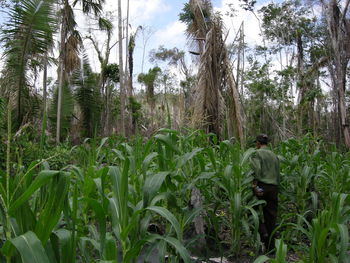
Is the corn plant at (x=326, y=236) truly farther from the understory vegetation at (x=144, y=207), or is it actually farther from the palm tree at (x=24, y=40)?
the palm tree at (x=24, y=40)

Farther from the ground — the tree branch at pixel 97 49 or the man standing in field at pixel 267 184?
the tree branch at pixel 97 49

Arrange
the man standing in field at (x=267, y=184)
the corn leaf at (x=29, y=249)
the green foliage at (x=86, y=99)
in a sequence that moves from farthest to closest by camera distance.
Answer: the green foliage at (x=86, y=99)
the man standing in field at (x=267, y=184)
the corn leaf at (x=29, y=249)

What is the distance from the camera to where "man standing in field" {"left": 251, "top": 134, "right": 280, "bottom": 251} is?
153 inches

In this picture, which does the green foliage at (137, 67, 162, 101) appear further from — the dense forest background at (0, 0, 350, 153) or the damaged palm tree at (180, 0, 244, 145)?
the damaged palm tree at (180, 0, 244, 145)

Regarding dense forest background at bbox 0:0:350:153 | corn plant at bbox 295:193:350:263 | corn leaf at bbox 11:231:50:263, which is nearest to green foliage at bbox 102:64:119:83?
dense forest background at bbox 0:0:350:153

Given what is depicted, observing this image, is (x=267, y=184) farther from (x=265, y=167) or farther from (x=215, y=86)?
(x=215, y=86)

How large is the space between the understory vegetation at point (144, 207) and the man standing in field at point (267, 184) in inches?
6.2

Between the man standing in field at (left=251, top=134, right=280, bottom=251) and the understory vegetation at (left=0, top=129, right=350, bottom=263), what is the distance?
0.52ft

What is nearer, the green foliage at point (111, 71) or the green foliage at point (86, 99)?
the green foliage at point (86, 99)

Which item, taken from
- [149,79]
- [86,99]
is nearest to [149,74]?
[149,79]

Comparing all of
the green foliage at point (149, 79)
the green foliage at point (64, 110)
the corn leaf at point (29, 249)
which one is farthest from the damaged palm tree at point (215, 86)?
the green foliage at point (149, 79)

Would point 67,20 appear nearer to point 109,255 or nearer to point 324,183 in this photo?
point 324,183

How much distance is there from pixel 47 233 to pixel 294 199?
11.4 feet

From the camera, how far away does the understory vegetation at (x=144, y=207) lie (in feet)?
4.56
